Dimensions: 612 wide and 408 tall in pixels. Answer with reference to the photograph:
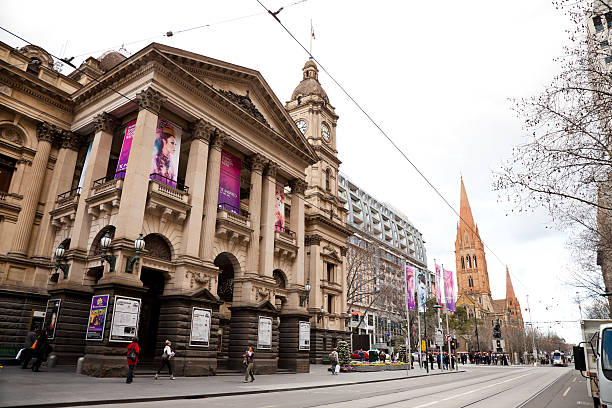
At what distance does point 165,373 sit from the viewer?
830 inches

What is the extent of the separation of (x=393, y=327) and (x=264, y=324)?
71912mm

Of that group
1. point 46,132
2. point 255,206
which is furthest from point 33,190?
point 255,206

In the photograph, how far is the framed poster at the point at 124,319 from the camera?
60.8 feet

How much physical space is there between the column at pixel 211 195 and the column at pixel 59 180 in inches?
363

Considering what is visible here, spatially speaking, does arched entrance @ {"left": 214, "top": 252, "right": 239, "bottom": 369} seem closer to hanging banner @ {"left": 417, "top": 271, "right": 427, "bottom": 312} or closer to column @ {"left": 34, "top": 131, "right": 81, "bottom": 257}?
column @ {"left": 34, "top": 131, "right": 81, "bottom": 257}

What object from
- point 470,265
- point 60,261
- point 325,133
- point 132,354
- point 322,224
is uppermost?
point 470,265

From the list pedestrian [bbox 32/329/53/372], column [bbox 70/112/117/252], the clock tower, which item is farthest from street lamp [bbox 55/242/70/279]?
the clock tower

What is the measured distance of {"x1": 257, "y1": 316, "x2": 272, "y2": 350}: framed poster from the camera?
2647cm

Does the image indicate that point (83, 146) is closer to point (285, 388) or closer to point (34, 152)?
point (34, 152)

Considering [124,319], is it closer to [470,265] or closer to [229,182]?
[229,182]

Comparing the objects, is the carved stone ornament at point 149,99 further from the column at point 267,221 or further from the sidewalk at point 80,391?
the sidewalk at point 80,391

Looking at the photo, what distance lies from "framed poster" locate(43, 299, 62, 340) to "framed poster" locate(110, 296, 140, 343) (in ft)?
15.8

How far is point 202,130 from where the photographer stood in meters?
25.9

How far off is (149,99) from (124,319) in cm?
1194
